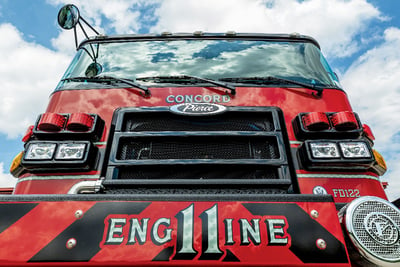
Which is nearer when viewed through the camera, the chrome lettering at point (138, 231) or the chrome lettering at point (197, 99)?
the chrome lettering at point (138, 231)

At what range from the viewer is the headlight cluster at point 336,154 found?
2141 mm

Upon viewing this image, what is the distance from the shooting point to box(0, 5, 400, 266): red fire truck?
1287mm

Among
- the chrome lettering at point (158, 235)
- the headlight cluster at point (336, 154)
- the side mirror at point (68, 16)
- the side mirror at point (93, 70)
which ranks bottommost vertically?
the chrome lettering at point (158, 235)

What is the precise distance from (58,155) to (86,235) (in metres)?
1.07

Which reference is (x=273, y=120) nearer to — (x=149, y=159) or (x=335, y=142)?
(x=335, y=142)

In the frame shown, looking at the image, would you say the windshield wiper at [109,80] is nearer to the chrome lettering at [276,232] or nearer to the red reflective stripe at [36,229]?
the red reflective stripe at [36,229]

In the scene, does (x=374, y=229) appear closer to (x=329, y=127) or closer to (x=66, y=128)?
(x=329, y=127)

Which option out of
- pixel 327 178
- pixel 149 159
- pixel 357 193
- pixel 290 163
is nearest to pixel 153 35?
pixel 149 159

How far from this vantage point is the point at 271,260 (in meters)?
1.25

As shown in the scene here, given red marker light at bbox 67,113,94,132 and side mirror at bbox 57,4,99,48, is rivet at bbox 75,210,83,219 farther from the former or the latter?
side mirror at bbox 57,4,99,48

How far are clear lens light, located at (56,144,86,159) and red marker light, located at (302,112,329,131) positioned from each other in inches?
71.6

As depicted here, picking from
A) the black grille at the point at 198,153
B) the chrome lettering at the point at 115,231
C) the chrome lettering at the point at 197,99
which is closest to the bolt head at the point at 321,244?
the black grille at the point at 198,153

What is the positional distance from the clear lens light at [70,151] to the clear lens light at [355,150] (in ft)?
6.65

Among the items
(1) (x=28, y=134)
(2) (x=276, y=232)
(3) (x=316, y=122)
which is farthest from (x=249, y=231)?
(1) (x=28, y=134)
